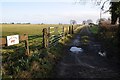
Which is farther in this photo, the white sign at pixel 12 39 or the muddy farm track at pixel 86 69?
the muddy farm track at pixel 86 69

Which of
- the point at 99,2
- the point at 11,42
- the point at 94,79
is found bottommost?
the point at 94,79

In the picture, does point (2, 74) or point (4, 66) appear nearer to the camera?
point (2, 74)

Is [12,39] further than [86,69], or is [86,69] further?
[86,69]

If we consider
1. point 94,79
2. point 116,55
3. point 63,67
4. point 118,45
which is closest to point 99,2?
point 118,45

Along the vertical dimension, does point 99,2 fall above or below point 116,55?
above

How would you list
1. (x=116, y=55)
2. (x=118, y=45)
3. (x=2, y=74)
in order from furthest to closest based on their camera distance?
(x=118, y=45) < (x=116, y=55) < (x=2, y=74)

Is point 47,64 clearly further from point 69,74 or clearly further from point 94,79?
point 94,79

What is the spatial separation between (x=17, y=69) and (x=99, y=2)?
21.0 metres

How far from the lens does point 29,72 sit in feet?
30.6

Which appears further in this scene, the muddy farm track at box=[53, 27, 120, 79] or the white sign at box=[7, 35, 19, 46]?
the muddy farm track at box=[53, 27, 120, 79]

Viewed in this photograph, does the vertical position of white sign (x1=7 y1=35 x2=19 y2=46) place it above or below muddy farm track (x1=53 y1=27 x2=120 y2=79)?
above

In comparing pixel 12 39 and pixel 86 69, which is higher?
pixel 12 39

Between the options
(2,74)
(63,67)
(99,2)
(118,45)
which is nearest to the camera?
(2,74)

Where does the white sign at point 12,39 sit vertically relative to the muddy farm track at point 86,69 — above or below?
above
